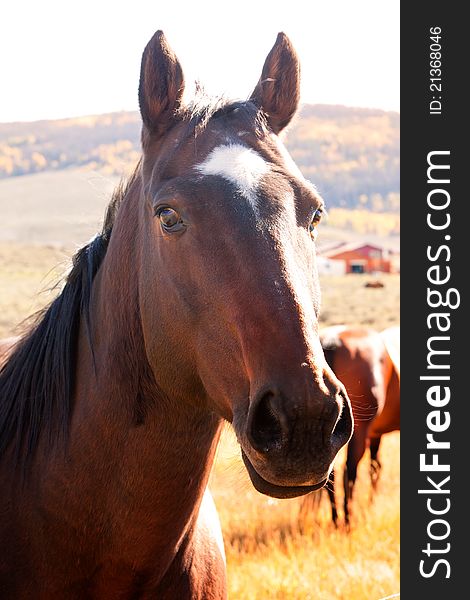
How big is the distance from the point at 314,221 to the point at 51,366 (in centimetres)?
125

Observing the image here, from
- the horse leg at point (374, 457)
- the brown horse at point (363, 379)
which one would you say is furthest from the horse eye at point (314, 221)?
the horse leg at point (374, 457)

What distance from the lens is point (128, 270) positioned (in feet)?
9.14

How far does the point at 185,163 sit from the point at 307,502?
5297 millimetres

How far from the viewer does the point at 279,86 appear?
2.94 m

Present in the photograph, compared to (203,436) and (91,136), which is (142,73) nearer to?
(203,436)

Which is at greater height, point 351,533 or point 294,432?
point 294,432

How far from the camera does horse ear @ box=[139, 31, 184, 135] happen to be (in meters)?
2.71

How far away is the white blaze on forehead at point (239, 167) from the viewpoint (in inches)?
92.8

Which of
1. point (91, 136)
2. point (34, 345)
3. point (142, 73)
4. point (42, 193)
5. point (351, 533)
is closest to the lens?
point (142, 73)

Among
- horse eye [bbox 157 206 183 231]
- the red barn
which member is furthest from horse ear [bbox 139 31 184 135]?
the red barn

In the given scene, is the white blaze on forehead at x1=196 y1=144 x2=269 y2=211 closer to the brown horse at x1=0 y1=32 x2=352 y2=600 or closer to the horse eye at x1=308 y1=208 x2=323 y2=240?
the brown horse at x1=0 y1=32 x2=352 y2=600

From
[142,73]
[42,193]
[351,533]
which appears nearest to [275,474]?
[142,73]

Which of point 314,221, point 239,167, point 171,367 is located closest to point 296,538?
point 171,367

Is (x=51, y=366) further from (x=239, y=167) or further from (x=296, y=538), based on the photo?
(x=296, y=538)
